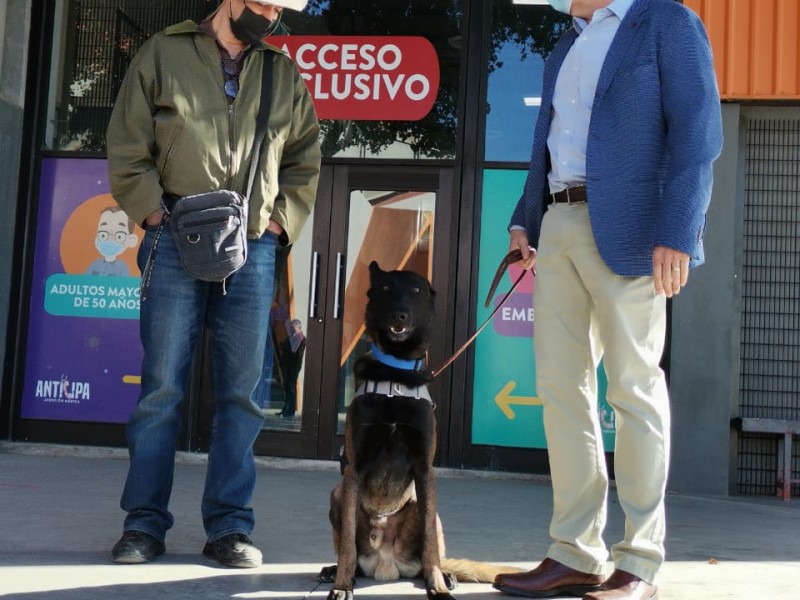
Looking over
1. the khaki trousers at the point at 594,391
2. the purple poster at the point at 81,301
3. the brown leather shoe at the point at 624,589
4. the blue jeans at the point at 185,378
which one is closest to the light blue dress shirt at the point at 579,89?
the khaki trousers at the point at 594,391

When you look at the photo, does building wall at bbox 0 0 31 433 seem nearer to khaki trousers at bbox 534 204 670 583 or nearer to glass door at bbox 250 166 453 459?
glass door at bbox 250 166 453 459

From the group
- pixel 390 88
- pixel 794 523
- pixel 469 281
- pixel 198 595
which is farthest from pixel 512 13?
pixel 198 595

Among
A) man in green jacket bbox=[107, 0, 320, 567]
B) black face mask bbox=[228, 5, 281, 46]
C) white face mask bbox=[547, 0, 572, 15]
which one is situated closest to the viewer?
white face mask bbox=[547, 0, 572, 15]

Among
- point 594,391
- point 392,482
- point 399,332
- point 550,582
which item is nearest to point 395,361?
point 399,332

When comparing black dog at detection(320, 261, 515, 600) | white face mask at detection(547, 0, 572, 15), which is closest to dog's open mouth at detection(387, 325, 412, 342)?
black dog at detection(320, 261, 515, 600)

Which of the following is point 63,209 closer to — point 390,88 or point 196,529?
point 390,88

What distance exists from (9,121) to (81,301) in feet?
4.99

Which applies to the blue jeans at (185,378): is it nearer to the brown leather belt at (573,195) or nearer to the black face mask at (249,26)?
the black face mask at (249,26)

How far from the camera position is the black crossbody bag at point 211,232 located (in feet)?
10.7

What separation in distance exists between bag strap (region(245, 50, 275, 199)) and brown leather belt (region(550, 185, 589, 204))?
47.1 inches

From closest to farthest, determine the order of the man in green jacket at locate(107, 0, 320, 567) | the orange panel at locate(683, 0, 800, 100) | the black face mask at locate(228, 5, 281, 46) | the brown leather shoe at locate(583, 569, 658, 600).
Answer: the brown leather shoe at locate(583, 569, 658, 600) → the man in green jacket at locate(107, 0, 320, 567) → the black face mask at locate(228, 5, 281, 46) → the orange panel at locate(683, 0, 800, 100)

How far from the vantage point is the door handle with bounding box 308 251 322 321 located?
268 inches

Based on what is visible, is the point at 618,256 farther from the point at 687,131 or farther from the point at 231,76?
the point at 231,76

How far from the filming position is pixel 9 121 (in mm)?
6934
